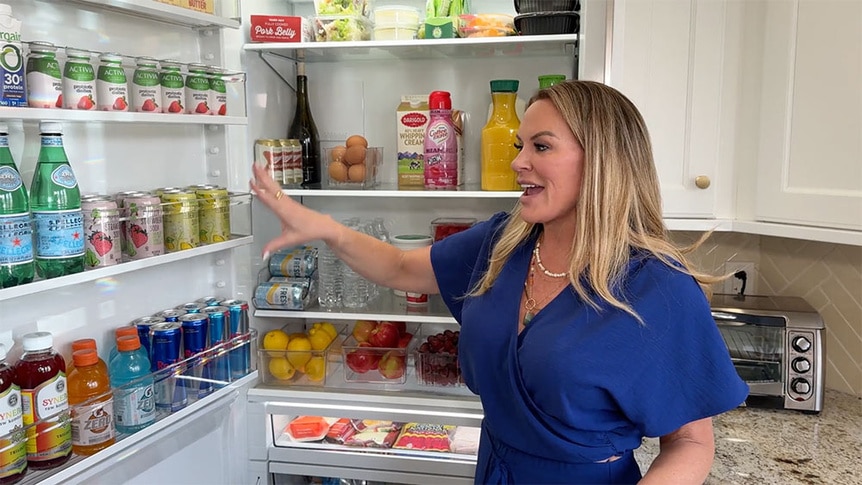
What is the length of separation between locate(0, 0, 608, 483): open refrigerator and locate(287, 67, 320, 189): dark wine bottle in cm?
4

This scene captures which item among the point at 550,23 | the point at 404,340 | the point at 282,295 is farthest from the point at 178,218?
the point at 550,23

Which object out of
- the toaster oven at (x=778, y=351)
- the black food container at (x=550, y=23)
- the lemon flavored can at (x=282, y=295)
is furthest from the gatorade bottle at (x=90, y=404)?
the toaster oven at (x=778, y=351)

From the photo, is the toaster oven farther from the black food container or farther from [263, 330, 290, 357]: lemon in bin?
[263, 330, 290, 357]: lemon in bin

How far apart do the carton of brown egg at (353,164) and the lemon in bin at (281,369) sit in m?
0.59

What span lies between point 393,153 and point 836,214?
137 centimetres

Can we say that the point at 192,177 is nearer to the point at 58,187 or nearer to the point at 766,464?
the point at 58,187

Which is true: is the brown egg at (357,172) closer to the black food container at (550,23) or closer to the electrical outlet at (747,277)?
the black food container at (550,23)

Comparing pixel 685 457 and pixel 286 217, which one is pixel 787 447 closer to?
pixel 685 457

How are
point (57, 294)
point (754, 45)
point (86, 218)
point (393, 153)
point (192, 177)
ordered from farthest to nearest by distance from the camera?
1. point (393, 153)
2. point (192, 177)
3. point (754, 45)
4. point (57, 294)
5. point (86, 218)

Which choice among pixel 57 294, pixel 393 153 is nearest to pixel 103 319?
pixel 57 294

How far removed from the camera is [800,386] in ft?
6.01

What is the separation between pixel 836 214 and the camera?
1661mm

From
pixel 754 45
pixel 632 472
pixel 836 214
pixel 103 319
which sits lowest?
pixel 632 472

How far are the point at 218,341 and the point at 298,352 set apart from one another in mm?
402
